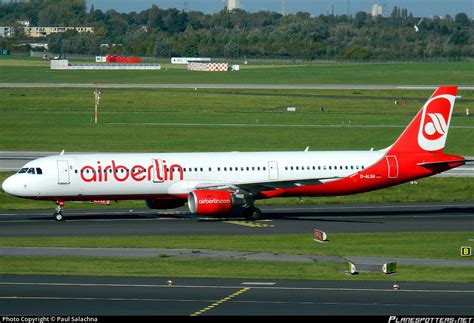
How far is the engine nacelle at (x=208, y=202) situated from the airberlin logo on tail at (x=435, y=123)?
12890 millimetres

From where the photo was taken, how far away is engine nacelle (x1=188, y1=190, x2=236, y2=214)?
194ft

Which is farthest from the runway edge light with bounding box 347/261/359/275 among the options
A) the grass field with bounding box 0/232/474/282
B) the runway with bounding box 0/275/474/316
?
the runway with bounding box 0/275/474/316

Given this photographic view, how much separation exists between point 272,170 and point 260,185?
5.95 ft

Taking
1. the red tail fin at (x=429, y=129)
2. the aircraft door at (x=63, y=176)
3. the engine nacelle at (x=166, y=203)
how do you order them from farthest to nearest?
the red tail fin at (x=429, y=129) < the engine nacelle at (x=166, y=203) < the aircraft door at (x=63, y=176)

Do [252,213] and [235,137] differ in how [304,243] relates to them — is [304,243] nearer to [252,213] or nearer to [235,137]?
[252,213]

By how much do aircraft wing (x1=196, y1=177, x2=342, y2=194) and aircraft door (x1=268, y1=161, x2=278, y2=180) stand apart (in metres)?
1.00

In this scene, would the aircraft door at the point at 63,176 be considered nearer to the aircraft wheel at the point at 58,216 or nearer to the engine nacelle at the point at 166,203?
the aircraft wheel at the point at 58,216

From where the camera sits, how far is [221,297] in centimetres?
3841

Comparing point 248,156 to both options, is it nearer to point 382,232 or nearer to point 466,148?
point 382,232

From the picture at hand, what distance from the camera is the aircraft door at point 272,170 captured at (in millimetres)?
62688

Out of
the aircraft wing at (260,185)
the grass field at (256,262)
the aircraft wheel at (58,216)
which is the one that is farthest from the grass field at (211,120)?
the grass field at (256,262)

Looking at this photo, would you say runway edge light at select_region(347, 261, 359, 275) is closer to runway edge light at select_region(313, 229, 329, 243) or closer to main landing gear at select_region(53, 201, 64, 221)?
runway edge light at select_region(313, 229, 329, 243)

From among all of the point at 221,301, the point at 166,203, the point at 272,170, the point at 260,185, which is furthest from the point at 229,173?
the point at 221,301

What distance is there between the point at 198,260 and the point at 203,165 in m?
15.3
